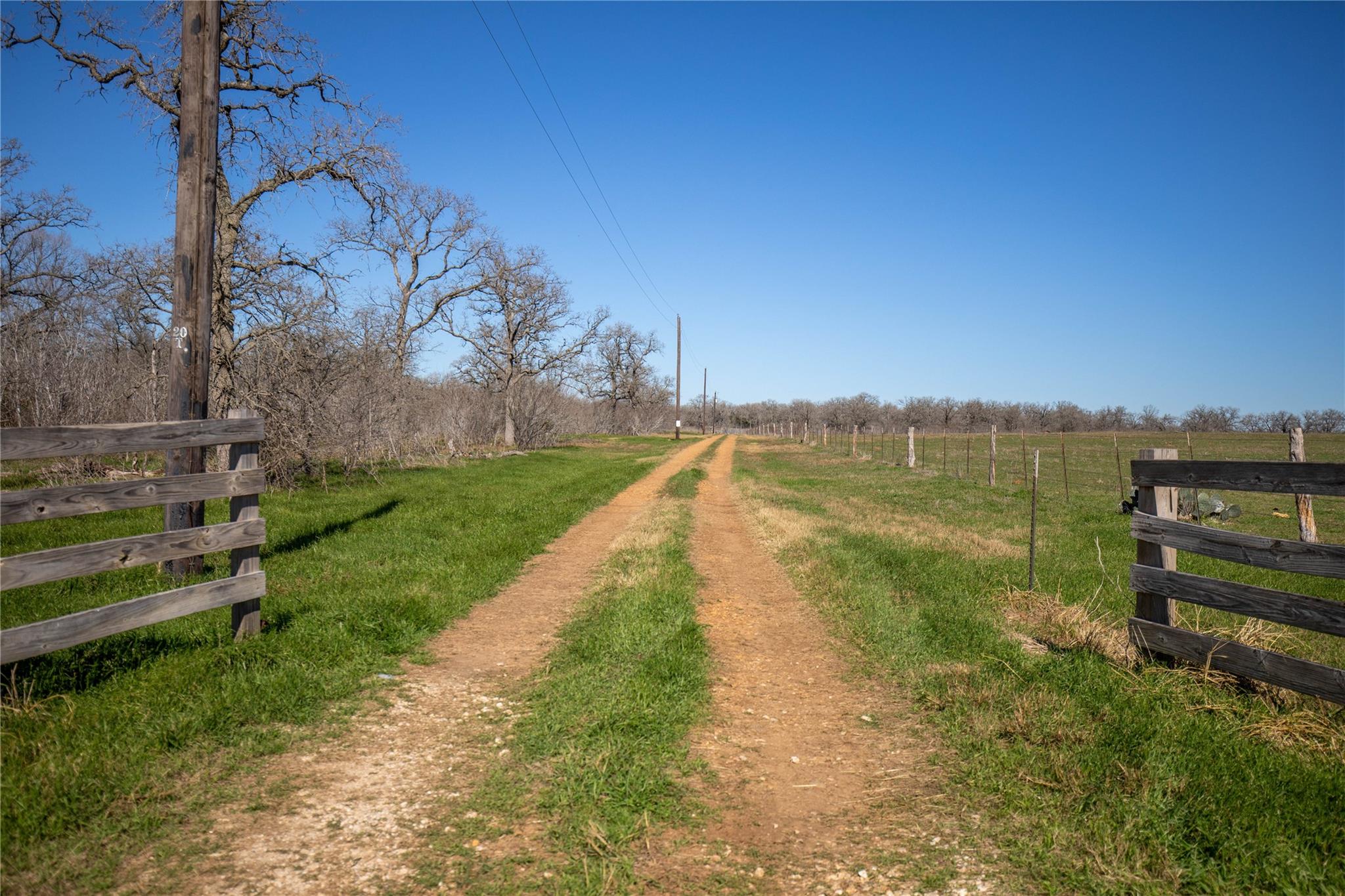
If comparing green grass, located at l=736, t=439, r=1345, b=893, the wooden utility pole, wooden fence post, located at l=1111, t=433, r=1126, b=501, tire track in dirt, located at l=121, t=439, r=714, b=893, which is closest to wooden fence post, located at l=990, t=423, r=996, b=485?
wooden fence post, located at l=1111, t=433, r=1126, b=501

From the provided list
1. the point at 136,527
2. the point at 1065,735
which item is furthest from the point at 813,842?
the point at 136,527

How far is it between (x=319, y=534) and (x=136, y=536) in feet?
17.9

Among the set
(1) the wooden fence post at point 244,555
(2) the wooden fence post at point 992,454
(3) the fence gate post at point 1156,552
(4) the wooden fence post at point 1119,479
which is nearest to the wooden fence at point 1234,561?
(3) the fence gate post at point 1156,552

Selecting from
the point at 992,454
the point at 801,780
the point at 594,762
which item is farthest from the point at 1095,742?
the point at 992,454

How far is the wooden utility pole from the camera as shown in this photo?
710 cm

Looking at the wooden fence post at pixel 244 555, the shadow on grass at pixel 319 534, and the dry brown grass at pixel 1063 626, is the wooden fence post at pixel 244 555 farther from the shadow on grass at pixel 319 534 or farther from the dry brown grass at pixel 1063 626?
the dry brown grass at pixel 1063 626

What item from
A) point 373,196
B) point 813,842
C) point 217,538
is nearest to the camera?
point 813,842

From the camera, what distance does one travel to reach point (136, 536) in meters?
4.90

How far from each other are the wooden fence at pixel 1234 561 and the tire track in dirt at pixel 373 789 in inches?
200

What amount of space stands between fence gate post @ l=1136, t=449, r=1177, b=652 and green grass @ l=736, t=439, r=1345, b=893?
53 cm

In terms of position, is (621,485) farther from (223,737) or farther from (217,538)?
(223,737)

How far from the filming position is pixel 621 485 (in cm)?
1928

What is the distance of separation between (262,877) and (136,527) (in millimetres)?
9304

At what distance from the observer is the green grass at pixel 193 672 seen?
123 inches
